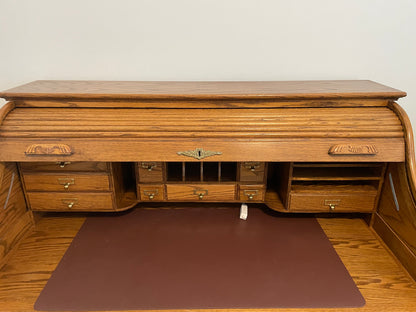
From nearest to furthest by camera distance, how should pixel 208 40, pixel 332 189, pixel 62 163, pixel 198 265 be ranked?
pixel 198 265 < pixel 62 163 < pixel 332 189 < pixel 208 40

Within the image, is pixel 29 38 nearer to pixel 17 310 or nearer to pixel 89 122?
pixel 89 122

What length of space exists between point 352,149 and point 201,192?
858 millimetres

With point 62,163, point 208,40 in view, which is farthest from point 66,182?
point 208,40

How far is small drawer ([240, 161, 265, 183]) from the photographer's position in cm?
175

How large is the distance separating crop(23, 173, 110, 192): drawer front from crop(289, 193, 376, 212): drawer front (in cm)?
113

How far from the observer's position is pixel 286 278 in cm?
147

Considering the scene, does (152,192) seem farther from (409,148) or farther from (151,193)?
(409,148)

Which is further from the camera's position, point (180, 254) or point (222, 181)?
point (222, 181)

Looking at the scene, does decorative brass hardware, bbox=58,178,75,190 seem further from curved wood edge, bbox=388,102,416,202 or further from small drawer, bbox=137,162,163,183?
curved wood edge, bbox=388,102,416,202

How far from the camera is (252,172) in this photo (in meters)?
1.77

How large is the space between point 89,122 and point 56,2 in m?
0.89

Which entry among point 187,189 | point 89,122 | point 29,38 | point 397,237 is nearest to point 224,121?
point 187,189

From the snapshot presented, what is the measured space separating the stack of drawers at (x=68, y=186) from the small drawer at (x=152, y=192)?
7.1 inches

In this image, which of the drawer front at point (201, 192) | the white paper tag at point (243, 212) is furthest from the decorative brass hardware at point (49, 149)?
the white paper tag at point (243, 212)
